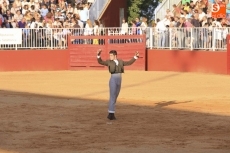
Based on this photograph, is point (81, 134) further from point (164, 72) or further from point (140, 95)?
point (164, 72)

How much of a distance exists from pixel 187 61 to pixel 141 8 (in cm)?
1342

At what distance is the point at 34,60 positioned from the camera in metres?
32.3

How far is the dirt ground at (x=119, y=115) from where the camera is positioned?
14328 millimetres

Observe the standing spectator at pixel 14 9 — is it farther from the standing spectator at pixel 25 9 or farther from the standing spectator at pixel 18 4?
the standing spectator at pixel 25 9

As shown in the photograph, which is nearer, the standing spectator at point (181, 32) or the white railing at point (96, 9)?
the standing spectator at point (181, 32)

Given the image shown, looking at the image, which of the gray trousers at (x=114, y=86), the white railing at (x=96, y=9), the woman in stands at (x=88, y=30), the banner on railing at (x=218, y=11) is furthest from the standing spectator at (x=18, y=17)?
the gray trousers at (x=114, y=86)

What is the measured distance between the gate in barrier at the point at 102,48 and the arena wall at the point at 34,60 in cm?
45

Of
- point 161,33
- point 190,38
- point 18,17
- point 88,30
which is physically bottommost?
point 190,38

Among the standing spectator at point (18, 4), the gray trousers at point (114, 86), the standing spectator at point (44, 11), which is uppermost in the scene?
the standing spectator at point (18, 4)

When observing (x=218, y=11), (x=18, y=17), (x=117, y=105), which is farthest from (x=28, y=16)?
(x=117, y=105)

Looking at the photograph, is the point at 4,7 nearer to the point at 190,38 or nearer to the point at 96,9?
the point at 96,9

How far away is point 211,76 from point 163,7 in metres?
8.82

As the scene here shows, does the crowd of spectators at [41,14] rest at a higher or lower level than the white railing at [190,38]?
higher

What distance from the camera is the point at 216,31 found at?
29.1 m
